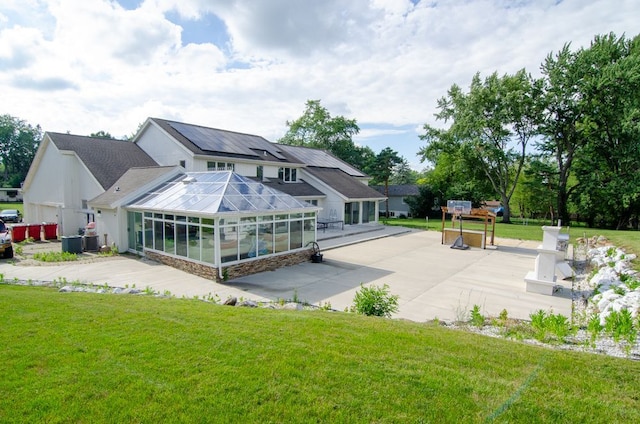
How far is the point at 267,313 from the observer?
21.1 ft

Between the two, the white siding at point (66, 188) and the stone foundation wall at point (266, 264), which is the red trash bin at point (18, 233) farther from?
the stone foundation wall at point (266, 264)

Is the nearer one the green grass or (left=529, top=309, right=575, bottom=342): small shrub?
the green grass

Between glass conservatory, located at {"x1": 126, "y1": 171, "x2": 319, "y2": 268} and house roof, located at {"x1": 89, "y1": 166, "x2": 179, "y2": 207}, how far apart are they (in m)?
0.54

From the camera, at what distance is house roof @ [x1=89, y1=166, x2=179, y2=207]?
15.3 meters

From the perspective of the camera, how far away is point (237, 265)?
1174 cm

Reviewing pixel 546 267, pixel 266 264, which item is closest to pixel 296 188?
pixel 266 264

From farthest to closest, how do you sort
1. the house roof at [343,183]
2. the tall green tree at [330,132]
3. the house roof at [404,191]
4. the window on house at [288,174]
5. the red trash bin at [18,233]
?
the tall green tree at [330,132] < the house roof at [404,191] < the house roof at [343,183] < the window on house at [288,174] < the red trash bin at [18,233]

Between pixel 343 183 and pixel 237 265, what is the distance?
17.7m

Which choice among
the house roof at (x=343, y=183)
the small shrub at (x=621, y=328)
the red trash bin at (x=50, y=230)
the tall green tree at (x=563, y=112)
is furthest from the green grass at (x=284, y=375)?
the tall green tree at (x=563, y=112)

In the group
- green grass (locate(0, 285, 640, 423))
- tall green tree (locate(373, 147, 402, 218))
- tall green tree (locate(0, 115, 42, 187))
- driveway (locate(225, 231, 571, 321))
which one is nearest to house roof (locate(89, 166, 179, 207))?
driveway (locate(225, 231, 571, 321))

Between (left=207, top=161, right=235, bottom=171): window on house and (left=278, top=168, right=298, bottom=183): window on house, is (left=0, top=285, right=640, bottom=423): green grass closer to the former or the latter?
(left=207, top=161, right=235, bottom=171): window on house

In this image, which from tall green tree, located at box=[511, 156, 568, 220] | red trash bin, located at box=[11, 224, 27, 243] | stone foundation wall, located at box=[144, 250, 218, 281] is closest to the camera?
stone foundation wall, located at box=[144, 250, 218, 281]

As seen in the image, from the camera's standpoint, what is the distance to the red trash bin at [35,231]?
18.4 m

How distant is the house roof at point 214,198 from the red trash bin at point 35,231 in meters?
7.98
